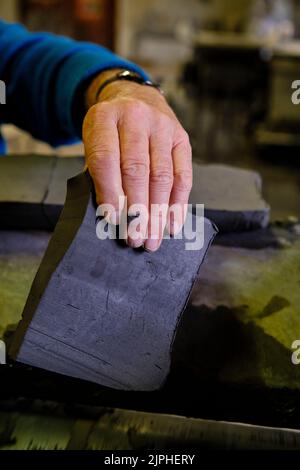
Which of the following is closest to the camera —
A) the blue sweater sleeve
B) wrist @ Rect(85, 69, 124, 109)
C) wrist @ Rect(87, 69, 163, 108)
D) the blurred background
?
wrist @ Rect(87, 69, 163, 108)

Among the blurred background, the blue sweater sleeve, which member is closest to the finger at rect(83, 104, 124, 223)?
the blue sweater sleeve

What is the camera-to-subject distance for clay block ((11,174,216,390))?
0.60 meters

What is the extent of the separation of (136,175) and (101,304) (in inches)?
6.2

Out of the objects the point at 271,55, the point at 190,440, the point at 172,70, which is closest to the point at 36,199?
the point at 190,440

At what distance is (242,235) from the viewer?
923 millimetres

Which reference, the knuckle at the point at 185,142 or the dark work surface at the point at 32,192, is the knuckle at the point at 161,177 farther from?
the dark work surface at the point at 32,192

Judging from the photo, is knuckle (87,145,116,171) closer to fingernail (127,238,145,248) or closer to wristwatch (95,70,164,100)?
fingernail (127,238,145,248)

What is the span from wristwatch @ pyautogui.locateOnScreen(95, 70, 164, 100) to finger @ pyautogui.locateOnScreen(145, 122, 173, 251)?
0.27m

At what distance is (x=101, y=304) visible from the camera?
24.4 inches

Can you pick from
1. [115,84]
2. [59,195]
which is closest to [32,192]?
[59,195]

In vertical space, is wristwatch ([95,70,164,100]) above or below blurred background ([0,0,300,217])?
above

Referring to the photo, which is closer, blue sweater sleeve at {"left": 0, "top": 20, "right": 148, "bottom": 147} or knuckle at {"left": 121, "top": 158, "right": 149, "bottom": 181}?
knuckle at {"left": 121, "top": 158, "right": 149, "bottom": 181}

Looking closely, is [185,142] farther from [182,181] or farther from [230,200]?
[230,200]

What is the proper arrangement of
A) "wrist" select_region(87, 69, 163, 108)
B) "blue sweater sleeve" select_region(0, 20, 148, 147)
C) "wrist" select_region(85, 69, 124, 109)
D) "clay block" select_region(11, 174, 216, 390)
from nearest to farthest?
"clay block" select_region(11, 174, 216, 390), "wrist" select_region(87, 69, 163, 108), "wrist" select_region(85, 69, 124, 109), "blue sweater sleeve" select_region(0, 20, 148, 147)
